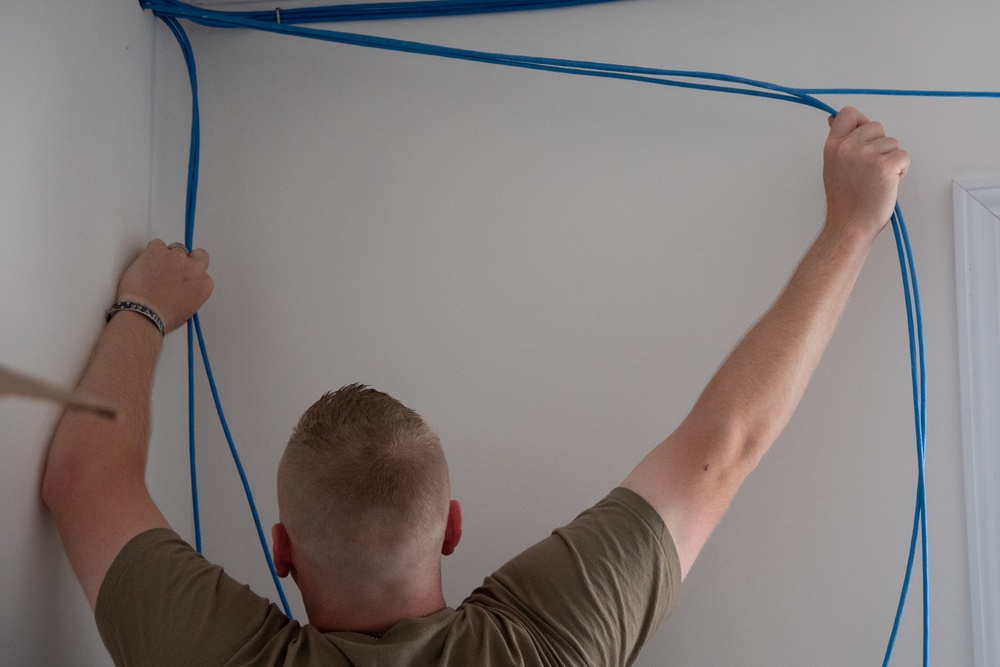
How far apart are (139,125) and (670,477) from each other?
3.34ft

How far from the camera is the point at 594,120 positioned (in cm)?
155

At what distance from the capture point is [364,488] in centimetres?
101

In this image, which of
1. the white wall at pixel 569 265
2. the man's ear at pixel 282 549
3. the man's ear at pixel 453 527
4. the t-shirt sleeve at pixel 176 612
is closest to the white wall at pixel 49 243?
the white wall at pixel 569 265

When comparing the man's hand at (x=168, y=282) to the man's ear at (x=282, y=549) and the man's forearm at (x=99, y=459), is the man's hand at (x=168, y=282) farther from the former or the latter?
the man's ear at (x=282, y=549)

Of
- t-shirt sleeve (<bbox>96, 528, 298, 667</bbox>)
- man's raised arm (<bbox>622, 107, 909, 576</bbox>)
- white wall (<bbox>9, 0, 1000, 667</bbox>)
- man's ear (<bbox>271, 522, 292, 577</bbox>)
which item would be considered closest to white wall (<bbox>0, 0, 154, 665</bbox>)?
white wall (<bbox>9, 0, 1000, 667</bbox>)

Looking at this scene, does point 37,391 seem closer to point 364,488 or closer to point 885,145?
point 364,488

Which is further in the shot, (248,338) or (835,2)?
(248,338)

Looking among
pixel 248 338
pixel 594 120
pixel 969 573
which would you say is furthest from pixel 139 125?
pixel 969 573

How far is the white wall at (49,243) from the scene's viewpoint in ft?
3.74

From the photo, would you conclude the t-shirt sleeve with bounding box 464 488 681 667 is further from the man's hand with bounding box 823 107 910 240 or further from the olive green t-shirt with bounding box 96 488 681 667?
the man's hand with bounding box 823 107 910 240

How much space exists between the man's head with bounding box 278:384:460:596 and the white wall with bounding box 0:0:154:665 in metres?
0.37

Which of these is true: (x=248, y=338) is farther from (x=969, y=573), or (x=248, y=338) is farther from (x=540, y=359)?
(x=969, y=573)

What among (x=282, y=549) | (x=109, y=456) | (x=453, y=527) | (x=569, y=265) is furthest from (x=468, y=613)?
(x=569, y=265)

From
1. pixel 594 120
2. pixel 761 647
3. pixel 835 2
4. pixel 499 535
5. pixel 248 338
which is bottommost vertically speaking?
pixel 761 647
